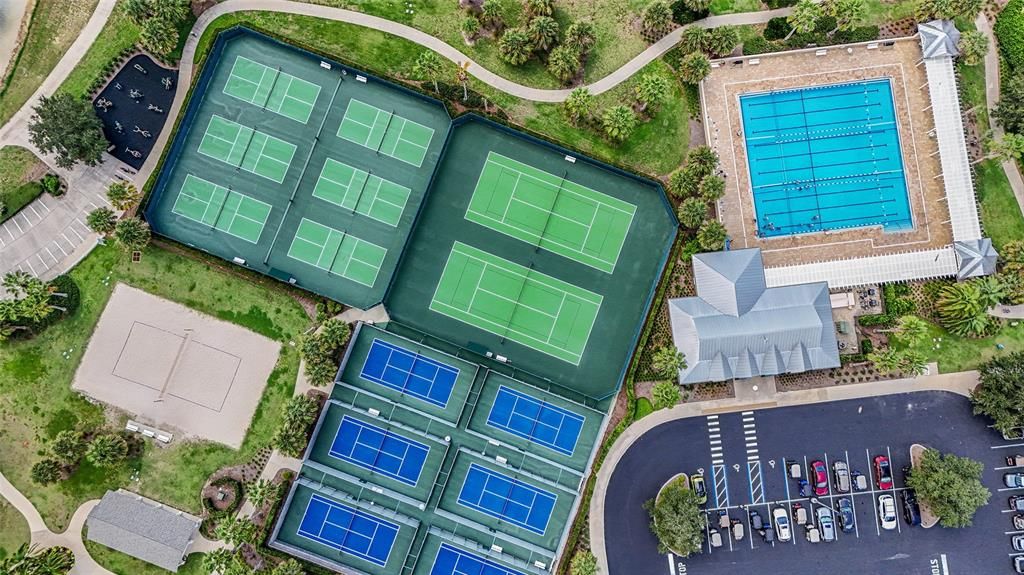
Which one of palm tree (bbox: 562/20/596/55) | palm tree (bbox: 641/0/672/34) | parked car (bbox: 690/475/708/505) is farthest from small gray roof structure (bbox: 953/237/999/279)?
palm tree (bbox: 562/20/596/55)

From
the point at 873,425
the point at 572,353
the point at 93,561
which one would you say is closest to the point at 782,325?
the point at 873,425

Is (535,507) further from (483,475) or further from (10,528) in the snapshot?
(10,528)

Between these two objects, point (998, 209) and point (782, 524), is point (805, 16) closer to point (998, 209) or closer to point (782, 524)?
point (998, 209)

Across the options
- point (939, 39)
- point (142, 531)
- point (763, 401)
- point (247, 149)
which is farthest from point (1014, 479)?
point (142, 531)

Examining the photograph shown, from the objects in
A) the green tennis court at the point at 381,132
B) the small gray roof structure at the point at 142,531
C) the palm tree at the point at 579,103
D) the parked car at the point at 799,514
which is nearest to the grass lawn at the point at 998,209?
the parked car at the point at 799,514

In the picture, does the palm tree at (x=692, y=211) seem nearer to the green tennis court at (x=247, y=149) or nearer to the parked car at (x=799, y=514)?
the parked car at (x=799, y=514)
